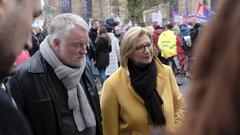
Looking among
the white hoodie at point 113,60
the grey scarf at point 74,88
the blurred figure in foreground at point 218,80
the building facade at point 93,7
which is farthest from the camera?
the building facade at point 93,7

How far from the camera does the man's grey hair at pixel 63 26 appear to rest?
10.7 ft

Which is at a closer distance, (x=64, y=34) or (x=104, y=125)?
(x=64, y=34)

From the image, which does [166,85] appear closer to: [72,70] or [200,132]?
[72,70]

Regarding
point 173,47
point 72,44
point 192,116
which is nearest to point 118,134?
point 72,44

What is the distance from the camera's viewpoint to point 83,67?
3357 millimetres

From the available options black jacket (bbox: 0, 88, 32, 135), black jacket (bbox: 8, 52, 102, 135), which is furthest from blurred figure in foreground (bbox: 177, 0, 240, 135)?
black jacket (bbox: 8, 52, 102, 135)

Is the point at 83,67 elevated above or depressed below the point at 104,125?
above

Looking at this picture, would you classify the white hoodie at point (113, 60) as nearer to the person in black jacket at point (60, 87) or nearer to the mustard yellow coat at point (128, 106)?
the mustard yellow coat at point (128, 106)

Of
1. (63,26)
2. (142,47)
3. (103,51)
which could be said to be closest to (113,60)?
(103,51)

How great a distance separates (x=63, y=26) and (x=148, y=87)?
818mm

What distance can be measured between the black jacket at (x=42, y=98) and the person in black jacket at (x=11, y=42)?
1.12 m

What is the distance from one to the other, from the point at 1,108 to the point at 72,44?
1477mm

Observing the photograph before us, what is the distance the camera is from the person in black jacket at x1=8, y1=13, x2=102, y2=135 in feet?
9.97

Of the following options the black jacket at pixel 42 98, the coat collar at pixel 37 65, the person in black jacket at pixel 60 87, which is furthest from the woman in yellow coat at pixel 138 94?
the coat collar at pixel 37 65
